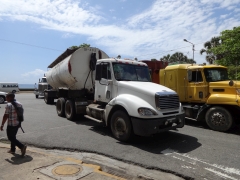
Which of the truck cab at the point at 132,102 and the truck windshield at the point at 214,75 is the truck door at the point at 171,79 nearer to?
the truck windshield at the point at 214,75

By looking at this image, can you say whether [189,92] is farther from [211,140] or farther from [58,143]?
[58,143]

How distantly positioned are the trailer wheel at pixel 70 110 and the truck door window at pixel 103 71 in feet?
8.58

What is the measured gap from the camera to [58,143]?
246 inches

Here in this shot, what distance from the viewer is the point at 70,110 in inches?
385

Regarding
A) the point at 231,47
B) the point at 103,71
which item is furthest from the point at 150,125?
the point at 231,47

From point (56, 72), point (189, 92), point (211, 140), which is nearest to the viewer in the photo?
point (211, 140)

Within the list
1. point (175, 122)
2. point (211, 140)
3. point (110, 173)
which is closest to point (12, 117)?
point (110, 173)

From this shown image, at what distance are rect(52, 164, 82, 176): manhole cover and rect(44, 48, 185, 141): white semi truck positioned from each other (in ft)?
6.71

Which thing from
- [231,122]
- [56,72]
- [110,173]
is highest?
[56,72]

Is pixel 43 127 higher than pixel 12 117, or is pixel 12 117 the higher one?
pixel 12 117

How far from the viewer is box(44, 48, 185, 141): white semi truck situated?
5.76 metres

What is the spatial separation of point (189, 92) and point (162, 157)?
4584 mm

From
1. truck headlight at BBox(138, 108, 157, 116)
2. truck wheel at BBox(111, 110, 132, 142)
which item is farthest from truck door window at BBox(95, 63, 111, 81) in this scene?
truck headlight at BBox(138, 108, 157, 116)

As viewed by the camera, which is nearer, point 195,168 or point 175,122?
point 195,168
